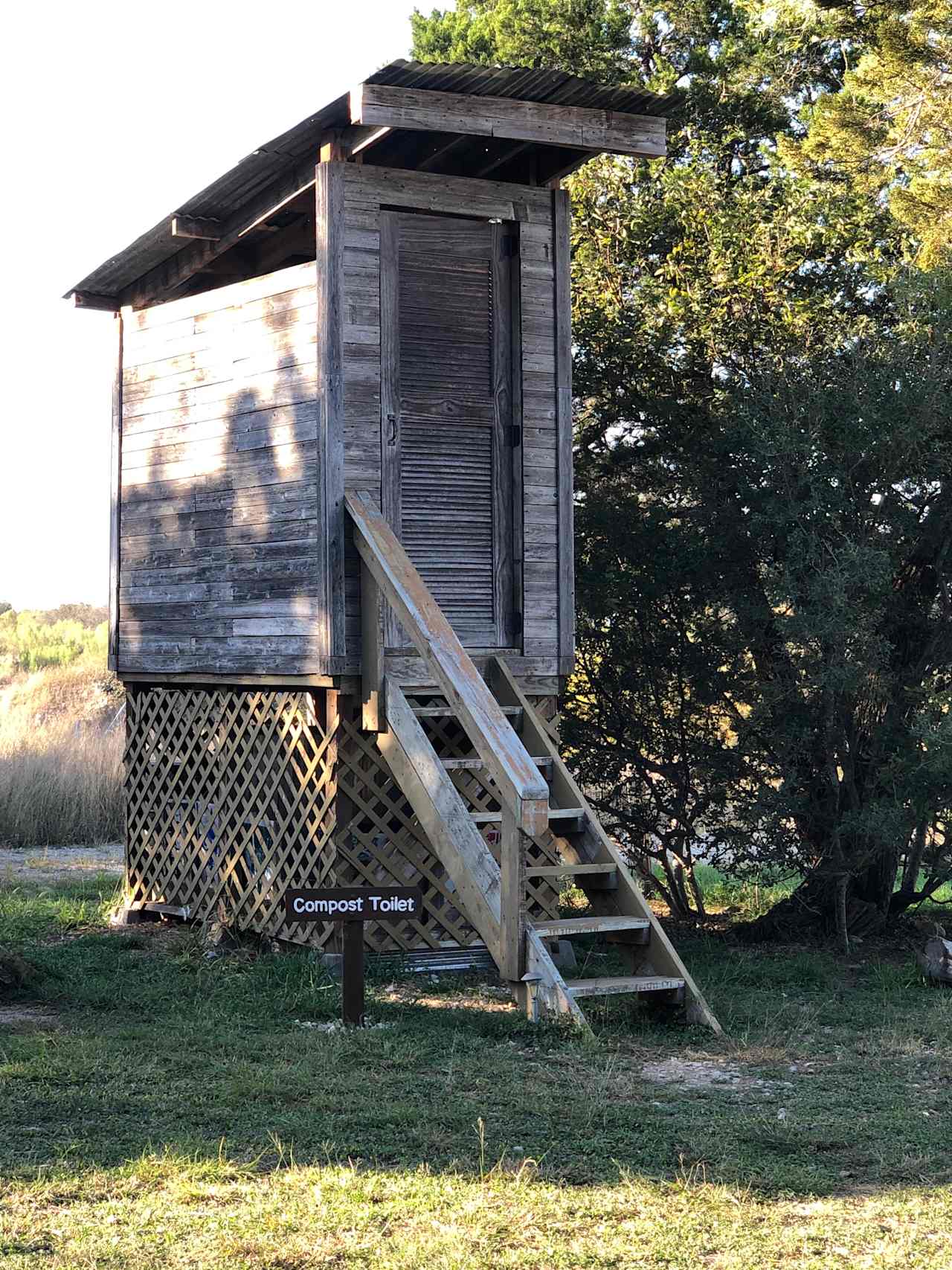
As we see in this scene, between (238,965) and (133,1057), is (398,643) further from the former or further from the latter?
(133,1057)

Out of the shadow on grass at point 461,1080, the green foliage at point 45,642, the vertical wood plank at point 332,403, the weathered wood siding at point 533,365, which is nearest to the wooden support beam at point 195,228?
the vertical wood plank at point 332,403

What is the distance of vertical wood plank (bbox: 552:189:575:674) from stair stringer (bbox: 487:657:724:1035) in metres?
0.57

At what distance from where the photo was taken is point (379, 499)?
912cm

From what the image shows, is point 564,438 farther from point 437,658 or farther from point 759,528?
point 437,658

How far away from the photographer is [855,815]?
9.49 m

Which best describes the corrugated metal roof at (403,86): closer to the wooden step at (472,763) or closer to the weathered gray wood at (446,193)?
the weathered gray wood at (446,193)

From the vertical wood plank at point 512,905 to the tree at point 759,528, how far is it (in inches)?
113

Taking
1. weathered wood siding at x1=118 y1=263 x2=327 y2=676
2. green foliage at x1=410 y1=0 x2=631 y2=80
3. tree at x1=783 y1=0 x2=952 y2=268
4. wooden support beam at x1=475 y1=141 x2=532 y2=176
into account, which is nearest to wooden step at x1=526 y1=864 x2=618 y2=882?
weathered wood siding at x1=118 y1=263 x2=327 y2=676

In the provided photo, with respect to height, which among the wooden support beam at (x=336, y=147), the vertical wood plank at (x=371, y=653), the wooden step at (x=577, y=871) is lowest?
the wooden step at (x=577, y=871)

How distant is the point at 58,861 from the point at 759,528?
8.36m

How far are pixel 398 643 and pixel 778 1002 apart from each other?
298cm

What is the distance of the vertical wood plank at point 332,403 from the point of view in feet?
29.3

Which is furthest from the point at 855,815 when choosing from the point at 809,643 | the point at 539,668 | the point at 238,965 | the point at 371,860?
the point at 238,965

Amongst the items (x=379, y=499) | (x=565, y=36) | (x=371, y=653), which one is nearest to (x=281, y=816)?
(x=371, y=653)
